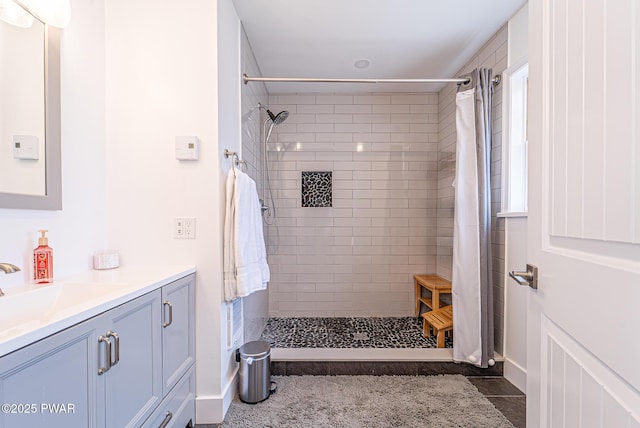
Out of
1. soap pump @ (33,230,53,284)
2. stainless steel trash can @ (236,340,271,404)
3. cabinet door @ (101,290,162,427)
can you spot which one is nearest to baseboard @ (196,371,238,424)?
stainless steel trash can @ (236,340,271,404)

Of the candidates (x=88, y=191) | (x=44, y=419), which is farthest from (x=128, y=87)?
(x=44, y=419)

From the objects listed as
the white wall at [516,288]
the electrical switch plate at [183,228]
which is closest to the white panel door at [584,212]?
the white wall at [516,288]

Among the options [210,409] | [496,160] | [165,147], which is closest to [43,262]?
[165,147]

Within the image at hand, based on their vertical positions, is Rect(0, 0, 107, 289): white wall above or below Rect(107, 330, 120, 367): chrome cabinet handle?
above

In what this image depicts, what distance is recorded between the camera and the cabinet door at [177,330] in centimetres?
127

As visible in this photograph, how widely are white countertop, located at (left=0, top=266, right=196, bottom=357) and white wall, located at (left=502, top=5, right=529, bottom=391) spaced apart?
2.02m

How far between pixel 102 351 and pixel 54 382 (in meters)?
0.17

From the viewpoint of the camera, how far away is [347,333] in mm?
2623

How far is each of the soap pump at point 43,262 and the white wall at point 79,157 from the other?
0.04 metres

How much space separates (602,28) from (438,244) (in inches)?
107

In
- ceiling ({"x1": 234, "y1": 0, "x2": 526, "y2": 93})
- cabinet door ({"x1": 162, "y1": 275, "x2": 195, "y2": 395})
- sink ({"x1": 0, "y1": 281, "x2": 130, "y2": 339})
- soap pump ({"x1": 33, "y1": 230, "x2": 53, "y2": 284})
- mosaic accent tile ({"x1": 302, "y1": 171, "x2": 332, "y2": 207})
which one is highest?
ceiling ({"x1": 234, "y1": 0, "x2": 526, "y2": 93})

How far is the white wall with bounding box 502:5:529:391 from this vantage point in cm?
182

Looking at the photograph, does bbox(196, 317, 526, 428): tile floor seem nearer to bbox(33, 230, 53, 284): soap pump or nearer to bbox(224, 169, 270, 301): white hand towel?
bbox(224, 169, 270, 301): white hand towel

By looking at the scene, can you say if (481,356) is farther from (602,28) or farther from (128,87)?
(128,87)
